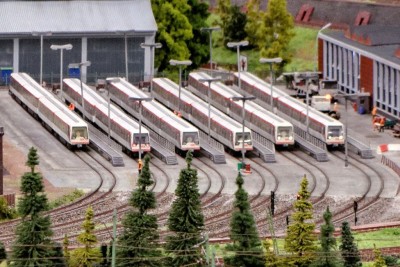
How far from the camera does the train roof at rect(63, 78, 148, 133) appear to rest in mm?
149875

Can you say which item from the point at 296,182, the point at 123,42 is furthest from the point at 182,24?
the point at 296,182

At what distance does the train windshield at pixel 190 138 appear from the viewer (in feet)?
485

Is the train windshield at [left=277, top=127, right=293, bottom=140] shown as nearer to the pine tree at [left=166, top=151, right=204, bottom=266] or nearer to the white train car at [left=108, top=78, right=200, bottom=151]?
the white train car at [left=108, top=78, right=200, bottom=151]

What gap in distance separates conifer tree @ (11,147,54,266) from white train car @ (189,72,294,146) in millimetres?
48215

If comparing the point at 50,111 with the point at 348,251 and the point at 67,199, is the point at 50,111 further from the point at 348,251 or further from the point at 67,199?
the point at 348,251

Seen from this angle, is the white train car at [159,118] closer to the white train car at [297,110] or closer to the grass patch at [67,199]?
the white train car at [297,110]

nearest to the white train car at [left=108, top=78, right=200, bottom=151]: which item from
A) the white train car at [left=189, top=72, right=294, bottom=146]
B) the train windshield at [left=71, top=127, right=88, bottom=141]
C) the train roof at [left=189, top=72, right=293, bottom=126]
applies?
the white train car at [left=189, top=72, right=294, bottom=146]

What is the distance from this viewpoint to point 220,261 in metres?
110

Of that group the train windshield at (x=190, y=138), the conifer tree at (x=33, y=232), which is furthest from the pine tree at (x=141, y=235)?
the train windshield at (x=190, y=138)

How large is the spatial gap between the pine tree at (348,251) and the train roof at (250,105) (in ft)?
150

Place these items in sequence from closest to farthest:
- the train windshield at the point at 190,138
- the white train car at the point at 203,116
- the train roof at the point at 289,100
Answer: the train windshield at the point at 190,138
the white train car at the point at 203,116
the train roof at the point at 289,100

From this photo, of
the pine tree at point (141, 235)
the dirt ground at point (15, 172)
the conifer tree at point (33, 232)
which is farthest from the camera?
the dirt ground at point (15, 172)

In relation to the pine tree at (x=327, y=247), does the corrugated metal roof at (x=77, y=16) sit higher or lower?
higher

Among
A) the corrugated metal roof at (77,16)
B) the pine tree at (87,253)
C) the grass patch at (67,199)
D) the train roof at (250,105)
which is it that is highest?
the corrugated metal roof at (77,16)
